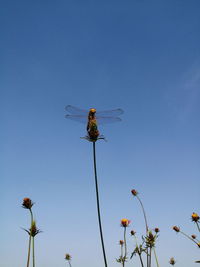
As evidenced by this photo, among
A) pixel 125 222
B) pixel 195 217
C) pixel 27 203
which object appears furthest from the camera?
pixel 125 222

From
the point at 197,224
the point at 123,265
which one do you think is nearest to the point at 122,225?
the point at 123,265

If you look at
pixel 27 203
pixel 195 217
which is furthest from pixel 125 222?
pixel 27 203

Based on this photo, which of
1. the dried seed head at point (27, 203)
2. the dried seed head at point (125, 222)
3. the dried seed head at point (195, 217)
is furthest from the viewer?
the dried seed head at point (125, 222)

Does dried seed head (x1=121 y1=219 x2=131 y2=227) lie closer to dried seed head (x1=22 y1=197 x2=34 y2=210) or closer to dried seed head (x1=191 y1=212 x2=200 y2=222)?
dried seed head (x1=191 y1=212 x2=200 y2=222)

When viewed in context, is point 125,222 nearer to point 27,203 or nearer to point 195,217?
point 195,217

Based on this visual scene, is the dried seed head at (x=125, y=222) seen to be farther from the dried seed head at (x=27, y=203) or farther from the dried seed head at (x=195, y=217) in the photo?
the dried seed head at (x=27, y=203)

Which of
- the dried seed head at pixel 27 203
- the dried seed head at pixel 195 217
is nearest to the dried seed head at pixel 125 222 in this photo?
the dried seed head at pixel 195 217

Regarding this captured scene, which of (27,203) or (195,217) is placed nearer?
(27,203)

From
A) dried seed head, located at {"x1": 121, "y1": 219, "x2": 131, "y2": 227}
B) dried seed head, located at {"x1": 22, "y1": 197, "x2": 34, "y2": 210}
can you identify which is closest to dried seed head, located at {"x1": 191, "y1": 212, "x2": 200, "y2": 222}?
dried seed head, located at {"x1": 121, "y1": 219, "x2": 131, "y2": 227}

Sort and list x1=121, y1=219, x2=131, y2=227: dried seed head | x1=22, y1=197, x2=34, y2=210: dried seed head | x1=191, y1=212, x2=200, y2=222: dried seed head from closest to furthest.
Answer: x1=22, y1=197, x2=34, y2=210: dried seed head, x1=191, y1=212, x2=200, y2=222: dried seed head, x1=121, y1=219, x2=131, y2=227: dried seed head

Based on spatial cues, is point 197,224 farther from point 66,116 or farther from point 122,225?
point 66,116

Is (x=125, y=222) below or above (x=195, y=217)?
above

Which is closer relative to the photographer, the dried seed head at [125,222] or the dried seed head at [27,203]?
the dried seed head at [27,203]

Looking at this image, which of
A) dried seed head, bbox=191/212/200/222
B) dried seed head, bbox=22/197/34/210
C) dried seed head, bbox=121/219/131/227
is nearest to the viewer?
dried seed head, bbox=22/197/34/210
